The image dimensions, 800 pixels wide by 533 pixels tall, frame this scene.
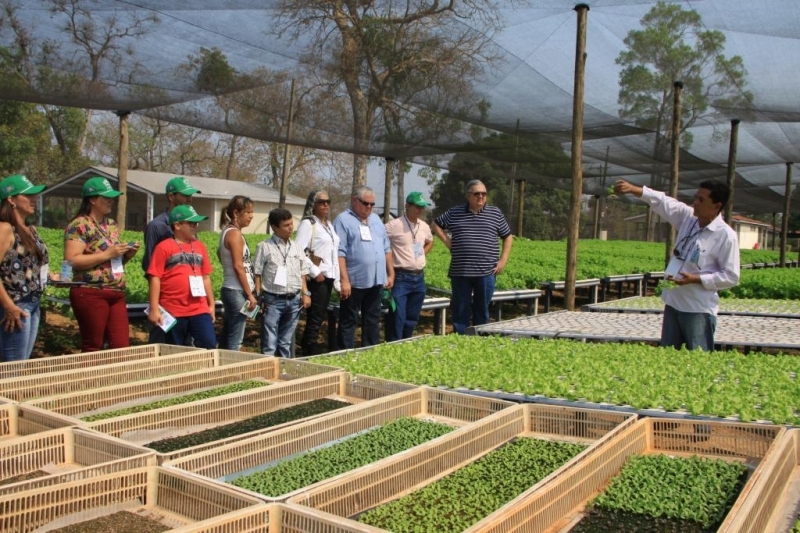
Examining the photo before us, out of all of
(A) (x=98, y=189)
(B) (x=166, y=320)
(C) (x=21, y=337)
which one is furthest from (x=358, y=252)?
(C) (x=21, y=337)

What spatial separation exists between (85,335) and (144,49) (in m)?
3.36

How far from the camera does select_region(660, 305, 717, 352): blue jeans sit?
194 inches

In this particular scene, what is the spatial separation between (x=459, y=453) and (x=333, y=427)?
591 mm

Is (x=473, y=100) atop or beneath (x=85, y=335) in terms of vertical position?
atop

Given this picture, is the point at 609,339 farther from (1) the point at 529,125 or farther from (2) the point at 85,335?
(1) the point at 529,125

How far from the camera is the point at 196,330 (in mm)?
5148

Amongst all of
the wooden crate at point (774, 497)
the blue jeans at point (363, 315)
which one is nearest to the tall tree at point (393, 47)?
the blue jeans at point (363, 315)

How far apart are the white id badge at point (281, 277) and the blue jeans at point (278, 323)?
133 millimetres

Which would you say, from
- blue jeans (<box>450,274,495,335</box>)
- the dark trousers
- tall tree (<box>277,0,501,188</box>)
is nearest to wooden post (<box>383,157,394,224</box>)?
tall tree (<box>277,0,501,188</box>)

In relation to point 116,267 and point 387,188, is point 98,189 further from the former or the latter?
point 387,188

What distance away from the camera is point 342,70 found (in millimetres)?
8328

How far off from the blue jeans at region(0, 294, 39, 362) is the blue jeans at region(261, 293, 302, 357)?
1778 millimetres

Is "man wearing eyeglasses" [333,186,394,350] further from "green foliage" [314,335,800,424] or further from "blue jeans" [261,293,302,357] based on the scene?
"green foliage" [314,335,800,424]

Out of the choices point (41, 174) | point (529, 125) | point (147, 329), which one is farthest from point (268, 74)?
point (41, 174)
